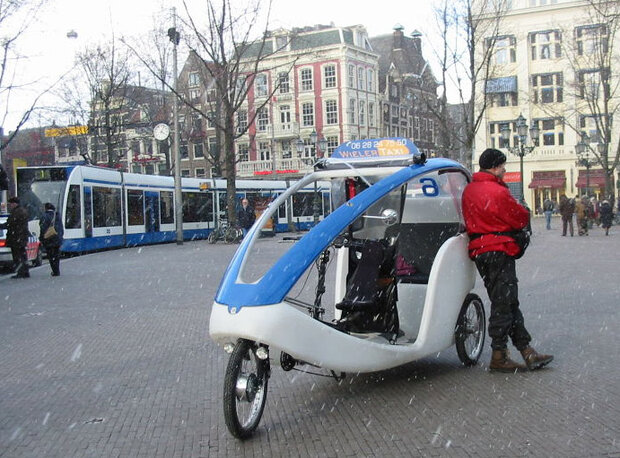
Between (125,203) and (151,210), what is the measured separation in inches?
92.8

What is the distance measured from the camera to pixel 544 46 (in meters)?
58.4

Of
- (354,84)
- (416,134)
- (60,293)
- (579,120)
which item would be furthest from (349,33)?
(60,293)

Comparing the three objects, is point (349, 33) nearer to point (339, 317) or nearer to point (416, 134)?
point (416, 134)

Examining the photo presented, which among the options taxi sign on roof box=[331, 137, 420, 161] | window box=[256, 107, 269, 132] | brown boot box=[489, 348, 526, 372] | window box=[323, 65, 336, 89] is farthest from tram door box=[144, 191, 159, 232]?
window box=[323, 65, 336, 89]

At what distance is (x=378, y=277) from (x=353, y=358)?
3.14ft

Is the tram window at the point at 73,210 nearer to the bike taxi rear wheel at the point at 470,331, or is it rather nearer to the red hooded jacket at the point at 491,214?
the bike taxi rear wheel at the point at 470,331

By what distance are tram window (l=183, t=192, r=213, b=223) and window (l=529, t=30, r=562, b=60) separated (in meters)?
34.8

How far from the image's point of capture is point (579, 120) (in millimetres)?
55656

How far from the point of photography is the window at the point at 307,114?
226 feet

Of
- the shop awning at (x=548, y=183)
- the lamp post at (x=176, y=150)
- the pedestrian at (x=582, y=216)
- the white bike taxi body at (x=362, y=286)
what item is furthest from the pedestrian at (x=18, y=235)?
the shop awning at (x=548, y=183)

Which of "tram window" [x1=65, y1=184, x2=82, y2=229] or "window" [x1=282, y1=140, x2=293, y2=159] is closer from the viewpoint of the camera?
"tram window" [x1=65, y1=184, x2=82, y2=229]

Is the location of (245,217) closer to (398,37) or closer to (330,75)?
(330,75)

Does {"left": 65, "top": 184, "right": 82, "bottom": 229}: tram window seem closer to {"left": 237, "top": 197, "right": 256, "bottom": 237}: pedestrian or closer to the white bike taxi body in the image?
{"left": 237, "top": 197, "right": 256, "bottom": 237}: pedestrian

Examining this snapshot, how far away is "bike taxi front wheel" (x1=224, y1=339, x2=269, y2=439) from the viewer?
444cm
